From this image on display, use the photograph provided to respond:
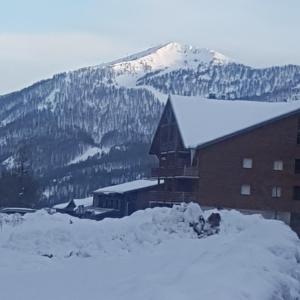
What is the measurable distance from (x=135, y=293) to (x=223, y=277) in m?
A: 1.34

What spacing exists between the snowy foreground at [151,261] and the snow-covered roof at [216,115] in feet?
114

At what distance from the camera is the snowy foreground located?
1108 cm

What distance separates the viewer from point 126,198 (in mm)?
80438

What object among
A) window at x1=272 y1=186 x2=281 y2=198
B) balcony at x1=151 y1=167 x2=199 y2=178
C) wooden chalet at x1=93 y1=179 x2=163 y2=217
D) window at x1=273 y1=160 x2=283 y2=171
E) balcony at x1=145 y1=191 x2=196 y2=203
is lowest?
wooden chalet at x1=93 y1=179 x2=163 y2=217

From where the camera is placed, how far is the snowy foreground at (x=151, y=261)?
36.3 feet

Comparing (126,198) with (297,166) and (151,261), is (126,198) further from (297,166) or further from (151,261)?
(151,261)

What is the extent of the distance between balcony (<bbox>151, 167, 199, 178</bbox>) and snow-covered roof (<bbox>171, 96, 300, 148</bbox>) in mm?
1910

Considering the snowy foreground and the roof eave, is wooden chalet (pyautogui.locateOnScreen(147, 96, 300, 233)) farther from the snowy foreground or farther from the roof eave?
the snowy foreground

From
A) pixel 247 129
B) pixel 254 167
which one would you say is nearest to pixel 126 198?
pixel 254 167

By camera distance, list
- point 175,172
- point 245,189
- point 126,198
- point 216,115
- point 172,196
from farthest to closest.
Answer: point 126,198, point 216,115, point 175,172, point 172,196, point 245,189

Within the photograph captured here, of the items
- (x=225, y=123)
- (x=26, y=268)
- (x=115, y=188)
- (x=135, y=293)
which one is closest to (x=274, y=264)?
(x=135, y=293)

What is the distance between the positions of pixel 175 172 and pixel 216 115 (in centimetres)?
712

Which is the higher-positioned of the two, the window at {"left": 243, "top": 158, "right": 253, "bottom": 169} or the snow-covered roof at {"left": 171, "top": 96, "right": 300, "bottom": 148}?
the snow-covered roof at {"left": 171, "top": 96, "right": 300, "bottom": 148}


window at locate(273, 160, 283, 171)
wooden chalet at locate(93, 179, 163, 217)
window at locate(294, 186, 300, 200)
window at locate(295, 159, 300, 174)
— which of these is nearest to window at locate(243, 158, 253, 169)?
window at locate(273, 160, 283, 171)
